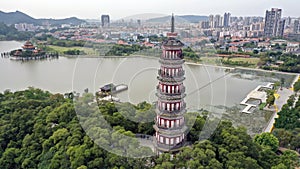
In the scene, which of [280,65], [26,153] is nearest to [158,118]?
[26,153]

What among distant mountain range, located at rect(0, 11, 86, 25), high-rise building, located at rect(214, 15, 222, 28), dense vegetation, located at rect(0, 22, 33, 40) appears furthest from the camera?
distant mountain range, located at rect(0, 11, 86, 25)

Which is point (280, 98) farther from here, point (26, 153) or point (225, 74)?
point (26, 153)

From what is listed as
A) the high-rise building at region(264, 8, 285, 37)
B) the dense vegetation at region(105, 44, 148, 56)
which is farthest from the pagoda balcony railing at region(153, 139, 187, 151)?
the high-rise building at region(264, 8, 285, 37)

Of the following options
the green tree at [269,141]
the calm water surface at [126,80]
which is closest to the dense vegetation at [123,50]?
the calm water surface at [126,80]

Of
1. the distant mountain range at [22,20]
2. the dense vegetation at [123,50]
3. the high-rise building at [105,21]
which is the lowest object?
the dense vegetation at [123,50]

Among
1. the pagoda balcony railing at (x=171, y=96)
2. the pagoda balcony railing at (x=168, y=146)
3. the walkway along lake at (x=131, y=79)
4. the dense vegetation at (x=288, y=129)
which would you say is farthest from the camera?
the walkway along lake at (x=131, y=79)

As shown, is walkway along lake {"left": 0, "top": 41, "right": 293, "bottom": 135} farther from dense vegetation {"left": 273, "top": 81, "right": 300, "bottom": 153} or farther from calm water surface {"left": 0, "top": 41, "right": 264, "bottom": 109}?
dense vegetation {"left": 273, "top": 81, "right": 300, "bottom": 153}

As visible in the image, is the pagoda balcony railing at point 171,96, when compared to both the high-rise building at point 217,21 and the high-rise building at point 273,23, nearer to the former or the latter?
the high-rise building at point 273,23
